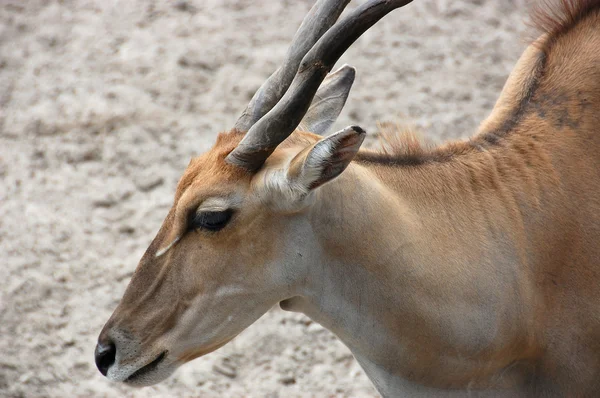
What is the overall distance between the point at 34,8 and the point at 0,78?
3.59 ft

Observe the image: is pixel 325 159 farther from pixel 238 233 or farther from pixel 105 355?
pixel 105 355

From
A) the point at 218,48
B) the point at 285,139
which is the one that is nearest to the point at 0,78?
the point at 218,48

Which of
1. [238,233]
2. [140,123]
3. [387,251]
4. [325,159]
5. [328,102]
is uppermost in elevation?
[325,159]

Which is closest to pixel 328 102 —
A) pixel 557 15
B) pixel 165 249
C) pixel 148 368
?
pixel 165 249

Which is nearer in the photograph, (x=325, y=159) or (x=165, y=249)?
(x=325, y=159)

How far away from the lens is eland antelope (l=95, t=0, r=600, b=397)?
3.19 m

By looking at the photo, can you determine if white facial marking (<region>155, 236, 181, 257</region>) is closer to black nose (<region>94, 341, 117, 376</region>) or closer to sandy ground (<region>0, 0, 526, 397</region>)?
black nose (<region>94, 341, 117, 376</region>)

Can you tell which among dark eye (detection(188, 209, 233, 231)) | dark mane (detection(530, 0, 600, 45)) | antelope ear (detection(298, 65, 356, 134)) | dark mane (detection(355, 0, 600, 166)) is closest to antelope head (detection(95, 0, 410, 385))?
dark eye (detection(188, 209, 233, 231))

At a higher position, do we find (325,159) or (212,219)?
(325,159)

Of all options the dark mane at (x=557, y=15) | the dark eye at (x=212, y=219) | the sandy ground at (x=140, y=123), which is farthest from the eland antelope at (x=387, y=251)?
the sandy ground at (x=140, y=123)

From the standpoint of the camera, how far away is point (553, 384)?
3.55 metres

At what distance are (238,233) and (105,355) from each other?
0.80 m

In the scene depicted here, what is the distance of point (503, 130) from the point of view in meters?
3.79

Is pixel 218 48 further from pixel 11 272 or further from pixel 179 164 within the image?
pixel 11 272
